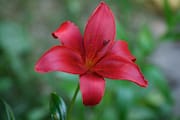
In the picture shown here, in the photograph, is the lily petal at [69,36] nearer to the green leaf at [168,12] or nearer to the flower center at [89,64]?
the flower center at [89,64]

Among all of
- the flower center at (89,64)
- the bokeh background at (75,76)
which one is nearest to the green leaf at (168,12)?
the bokeh background at (75,76)

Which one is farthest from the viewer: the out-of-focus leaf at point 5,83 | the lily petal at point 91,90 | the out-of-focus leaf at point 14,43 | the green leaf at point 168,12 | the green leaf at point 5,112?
the out-of-focus leaf at point 14,43

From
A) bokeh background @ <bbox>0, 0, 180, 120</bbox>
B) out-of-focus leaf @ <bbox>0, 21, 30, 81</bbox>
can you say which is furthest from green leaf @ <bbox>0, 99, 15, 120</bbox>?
out-of-focus leaf @ <bbox>0, 21, 30, 81</bbox>

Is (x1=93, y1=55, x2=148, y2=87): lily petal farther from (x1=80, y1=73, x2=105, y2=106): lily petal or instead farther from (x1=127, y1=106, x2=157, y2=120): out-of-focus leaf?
(x1=127, y1=106, x2=157, y2=120): out-of-focus leaf

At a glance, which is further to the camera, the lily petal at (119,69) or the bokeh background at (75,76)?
the bokeh background at (75,76)

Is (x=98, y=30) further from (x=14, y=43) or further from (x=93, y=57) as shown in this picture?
(x=14, y=43)
